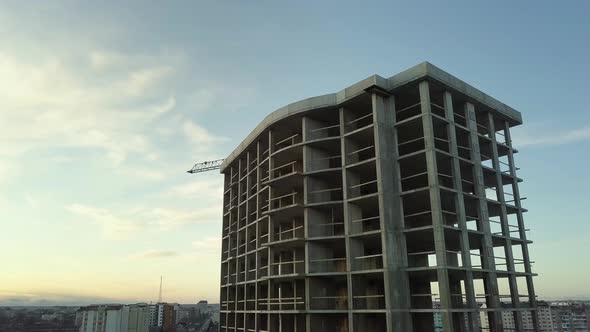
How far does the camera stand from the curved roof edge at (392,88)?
106 feet

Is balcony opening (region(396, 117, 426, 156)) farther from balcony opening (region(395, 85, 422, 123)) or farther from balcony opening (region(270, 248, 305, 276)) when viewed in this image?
balcony opening (region(270, 248, 305, 276))

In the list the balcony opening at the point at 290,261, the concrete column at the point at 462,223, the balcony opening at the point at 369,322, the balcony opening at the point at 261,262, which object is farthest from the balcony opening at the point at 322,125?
the balcony opening at the point at 369,322

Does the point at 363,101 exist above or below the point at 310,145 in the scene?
above

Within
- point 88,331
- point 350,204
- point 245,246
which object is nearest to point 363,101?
point 350,204

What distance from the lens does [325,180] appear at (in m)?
38.3

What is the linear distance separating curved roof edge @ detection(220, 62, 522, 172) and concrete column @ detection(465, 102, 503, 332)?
1967mm

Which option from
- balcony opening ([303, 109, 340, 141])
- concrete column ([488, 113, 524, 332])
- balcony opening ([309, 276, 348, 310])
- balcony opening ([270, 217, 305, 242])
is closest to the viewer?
concrete column ([488, 113, 524, 332])

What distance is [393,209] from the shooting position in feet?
103

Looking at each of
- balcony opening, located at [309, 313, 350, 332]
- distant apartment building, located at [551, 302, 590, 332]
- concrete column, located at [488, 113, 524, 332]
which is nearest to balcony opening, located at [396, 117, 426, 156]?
concrete column, located at [488, 113, 524, 332]

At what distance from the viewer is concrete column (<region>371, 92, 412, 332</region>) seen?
28781 mm

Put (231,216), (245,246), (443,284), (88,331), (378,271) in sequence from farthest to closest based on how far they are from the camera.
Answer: (88,331), (231,216), (245,246), (378,271), (443,284)

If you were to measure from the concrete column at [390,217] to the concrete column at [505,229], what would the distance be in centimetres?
1005

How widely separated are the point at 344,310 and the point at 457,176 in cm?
1326

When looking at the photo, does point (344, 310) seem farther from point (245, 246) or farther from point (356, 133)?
point (245, 246)
